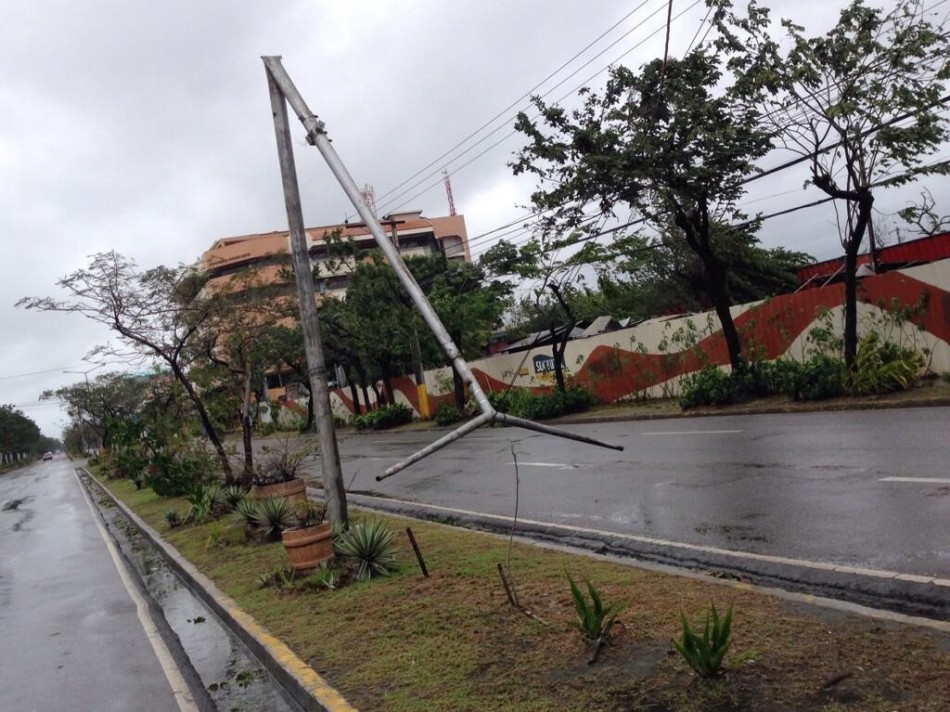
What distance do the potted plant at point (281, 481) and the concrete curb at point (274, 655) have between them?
1.54m

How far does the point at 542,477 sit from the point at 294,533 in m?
6.14

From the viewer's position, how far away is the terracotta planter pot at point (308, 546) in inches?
313

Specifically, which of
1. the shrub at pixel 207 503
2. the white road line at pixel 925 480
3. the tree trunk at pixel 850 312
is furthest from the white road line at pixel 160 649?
the tree trunk at pixel 850 312

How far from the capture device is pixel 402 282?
6.76m

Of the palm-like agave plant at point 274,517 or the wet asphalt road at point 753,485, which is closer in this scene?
the wet asphalt road at point 753,485

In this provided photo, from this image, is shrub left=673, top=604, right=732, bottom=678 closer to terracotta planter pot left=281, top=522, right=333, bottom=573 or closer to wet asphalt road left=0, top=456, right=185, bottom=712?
wet asphalt road left=0, top=456, right=185, bottom=712

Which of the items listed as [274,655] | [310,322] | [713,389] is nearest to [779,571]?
[274,655]

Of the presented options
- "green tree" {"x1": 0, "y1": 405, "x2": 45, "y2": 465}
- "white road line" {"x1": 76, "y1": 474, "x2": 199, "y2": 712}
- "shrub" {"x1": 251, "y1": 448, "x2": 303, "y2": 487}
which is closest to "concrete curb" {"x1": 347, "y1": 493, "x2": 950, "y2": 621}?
"shrub" {"x1": 251, "y1": 448, "x2": 303, "y2": 487}

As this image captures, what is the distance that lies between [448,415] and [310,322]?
25.6 metres

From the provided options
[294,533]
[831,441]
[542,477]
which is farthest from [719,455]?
[294,533]

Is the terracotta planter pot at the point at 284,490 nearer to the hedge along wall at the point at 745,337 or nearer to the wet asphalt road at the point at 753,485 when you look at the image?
the wet asphalt road at the point at 753,485

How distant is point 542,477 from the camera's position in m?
13.4

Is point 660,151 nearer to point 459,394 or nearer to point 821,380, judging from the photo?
point 821,380

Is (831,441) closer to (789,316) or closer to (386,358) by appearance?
(789,316)
